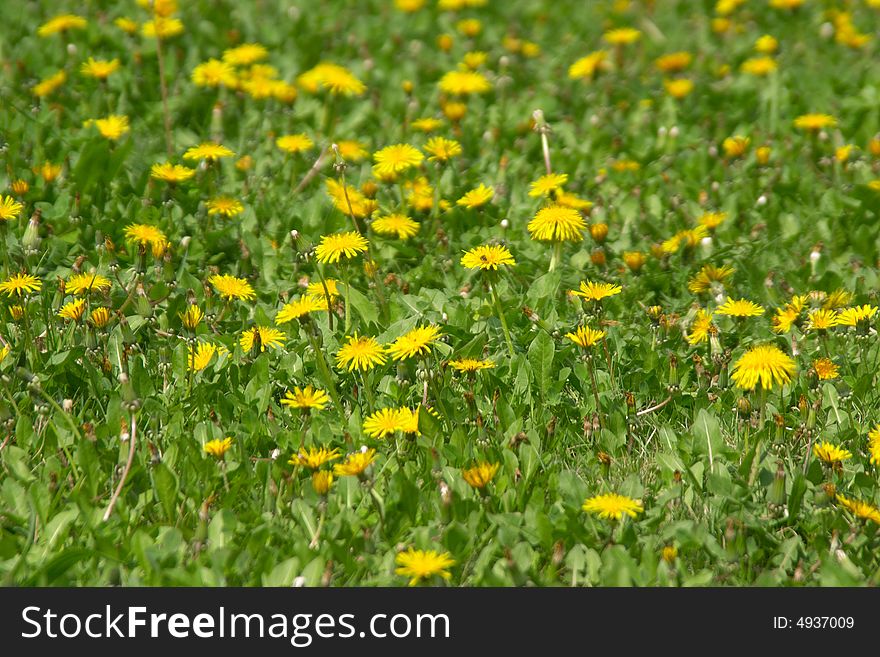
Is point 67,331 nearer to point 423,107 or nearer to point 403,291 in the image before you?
point 403,291

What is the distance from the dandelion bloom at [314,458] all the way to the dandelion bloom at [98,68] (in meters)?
2.60

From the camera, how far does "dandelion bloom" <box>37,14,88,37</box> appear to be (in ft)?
17.4

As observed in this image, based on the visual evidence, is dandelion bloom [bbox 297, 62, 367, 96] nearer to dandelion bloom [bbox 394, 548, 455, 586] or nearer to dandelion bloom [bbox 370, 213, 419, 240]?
dandelion bloom [bbox 370, 213, 419, 240]

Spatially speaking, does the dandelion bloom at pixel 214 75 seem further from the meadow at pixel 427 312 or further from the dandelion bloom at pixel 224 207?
the dandelion bloom at pixel 224 207

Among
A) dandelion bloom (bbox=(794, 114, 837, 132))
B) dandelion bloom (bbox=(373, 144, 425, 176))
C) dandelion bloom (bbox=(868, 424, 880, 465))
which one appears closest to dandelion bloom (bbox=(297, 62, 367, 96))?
dandelion bloom (bbox=(373, 144, 425, 176))

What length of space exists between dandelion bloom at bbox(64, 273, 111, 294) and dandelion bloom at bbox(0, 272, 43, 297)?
93 mm

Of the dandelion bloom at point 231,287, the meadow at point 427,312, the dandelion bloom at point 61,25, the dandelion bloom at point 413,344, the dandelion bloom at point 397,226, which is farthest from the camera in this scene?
the dandelion bloom at point 61,25

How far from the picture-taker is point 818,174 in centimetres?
478

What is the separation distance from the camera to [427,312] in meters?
3.71

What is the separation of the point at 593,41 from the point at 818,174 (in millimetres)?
1879

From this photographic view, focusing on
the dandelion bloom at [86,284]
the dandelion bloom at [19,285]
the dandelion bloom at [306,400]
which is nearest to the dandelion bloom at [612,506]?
the dandelion bloom at [306,400]

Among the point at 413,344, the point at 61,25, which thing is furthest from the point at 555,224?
the point at 61,25

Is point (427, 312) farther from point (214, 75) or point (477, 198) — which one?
point (214, 75)

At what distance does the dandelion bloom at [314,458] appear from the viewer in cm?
284
